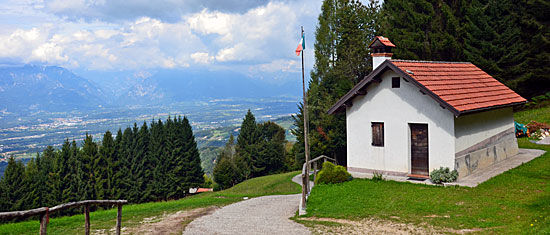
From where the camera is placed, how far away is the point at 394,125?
19.2 metres

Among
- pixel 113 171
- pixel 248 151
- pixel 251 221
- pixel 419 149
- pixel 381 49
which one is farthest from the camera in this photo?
pixel 248 151

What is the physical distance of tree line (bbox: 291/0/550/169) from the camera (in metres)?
39.8

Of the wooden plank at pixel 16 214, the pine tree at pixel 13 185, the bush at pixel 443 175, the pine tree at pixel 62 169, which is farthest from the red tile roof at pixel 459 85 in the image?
the pine tree at pixel 13 185

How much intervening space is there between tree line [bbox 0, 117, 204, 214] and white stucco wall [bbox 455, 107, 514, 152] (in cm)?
4863

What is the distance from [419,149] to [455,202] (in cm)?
521

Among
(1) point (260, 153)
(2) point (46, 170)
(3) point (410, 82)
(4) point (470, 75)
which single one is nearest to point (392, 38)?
(4) point (470, 75)

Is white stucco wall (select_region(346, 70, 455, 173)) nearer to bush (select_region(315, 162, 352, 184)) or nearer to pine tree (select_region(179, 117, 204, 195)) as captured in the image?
bush (select_region(315, 162, 352, 184))

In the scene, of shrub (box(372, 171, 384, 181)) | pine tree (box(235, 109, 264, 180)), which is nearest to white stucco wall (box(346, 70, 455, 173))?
shrub (box(372, 171, 384, 181))

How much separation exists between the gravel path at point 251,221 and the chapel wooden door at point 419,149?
604 centimetres

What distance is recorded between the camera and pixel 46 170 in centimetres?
5619

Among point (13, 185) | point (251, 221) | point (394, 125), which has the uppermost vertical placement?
point (394, 125)

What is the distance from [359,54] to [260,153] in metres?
34.1

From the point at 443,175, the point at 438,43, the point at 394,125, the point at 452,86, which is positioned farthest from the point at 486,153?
the point at 438,43

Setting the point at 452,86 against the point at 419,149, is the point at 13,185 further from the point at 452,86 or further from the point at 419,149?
the point at 452,86
